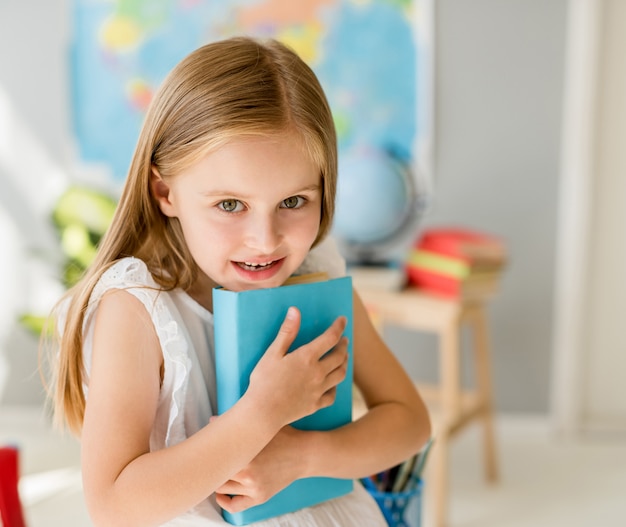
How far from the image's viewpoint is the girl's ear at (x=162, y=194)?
95 centimetres

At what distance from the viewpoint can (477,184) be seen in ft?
9.79

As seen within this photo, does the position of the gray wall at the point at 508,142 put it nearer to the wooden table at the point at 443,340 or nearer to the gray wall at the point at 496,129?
the gray wall at the point at 496,129

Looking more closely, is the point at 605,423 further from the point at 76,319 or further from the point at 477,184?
the point at 76,319

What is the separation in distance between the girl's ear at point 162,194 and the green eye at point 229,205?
0.09 metres

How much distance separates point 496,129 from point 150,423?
2.36 meters

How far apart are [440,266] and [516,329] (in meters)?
0.73

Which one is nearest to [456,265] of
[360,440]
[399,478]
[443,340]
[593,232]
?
[443,340]

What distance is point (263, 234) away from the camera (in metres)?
0.87

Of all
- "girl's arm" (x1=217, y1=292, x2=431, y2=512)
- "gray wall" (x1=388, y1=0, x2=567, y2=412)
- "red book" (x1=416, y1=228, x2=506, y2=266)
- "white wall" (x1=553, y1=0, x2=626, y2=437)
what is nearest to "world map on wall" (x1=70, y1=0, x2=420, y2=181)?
"gray wall" (x1=388, y1=0, x2=567, y2=412)

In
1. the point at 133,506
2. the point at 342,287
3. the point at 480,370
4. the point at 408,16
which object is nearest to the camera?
the point at 133,506

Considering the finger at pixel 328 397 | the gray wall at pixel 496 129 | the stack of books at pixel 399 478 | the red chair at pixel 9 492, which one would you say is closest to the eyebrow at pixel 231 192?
the finger at pixel 328 397

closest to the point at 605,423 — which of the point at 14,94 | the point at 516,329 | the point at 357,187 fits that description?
the point at 516,329

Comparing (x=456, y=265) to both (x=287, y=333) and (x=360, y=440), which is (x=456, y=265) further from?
(x=287, y=333)

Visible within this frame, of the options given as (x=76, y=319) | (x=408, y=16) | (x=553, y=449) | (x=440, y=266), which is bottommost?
(x=553, y=449)
